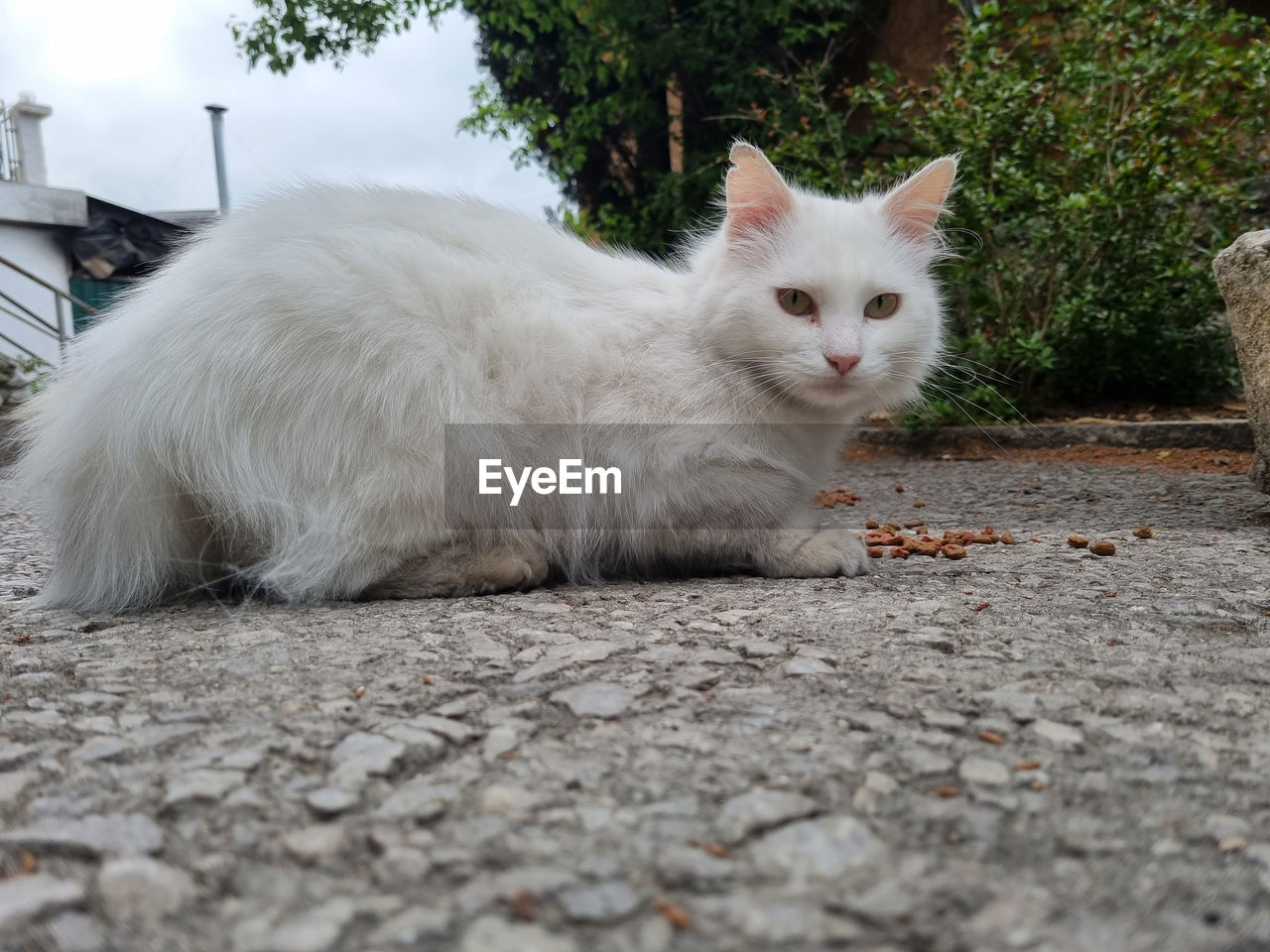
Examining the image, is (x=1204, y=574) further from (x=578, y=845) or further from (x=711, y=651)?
(x=578, y=845)

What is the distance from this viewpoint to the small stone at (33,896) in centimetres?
94

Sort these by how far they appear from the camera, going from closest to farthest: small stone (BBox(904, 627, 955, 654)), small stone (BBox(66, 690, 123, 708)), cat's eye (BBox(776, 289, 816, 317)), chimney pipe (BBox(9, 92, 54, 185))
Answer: small stone (BBox(66, 690, 123, 708))
small stone (BBox(904, 627, 955, 654))
cat's eye (BBox(776, 289, 816, 317))
chimney pipe (BBox(9, 92, 54, 185))

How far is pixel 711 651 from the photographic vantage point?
178 centimetres

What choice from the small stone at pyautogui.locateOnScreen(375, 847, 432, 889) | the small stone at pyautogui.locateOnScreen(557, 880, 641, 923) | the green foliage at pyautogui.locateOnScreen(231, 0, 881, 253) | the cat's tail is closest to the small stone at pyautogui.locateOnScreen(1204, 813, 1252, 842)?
the small stone at pyautogui.locateOnScreen(557, 880, 641, 923)

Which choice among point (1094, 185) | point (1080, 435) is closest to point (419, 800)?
point (1080, 435)

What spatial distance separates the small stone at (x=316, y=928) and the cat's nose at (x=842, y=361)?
1.89m

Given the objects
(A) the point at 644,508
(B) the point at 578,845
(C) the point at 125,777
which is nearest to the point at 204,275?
(A) the point at 644,508

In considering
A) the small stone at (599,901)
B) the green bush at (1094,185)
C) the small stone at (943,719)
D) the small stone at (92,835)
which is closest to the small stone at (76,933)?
the small stone at (92,835)

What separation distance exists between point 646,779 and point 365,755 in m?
0.41

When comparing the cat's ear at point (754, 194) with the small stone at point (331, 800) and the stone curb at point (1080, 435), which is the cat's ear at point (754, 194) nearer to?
the small stone at point (331, 800)

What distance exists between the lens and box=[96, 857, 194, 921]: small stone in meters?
0.95

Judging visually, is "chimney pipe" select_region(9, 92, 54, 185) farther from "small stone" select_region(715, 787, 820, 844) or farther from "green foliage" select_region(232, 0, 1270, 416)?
"small stone" select_region(715, 787, 820, 844)

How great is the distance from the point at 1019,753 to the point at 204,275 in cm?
213

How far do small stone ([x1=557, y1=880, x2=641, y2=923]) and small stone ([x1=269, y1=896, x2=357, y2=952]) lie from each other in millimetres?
221
